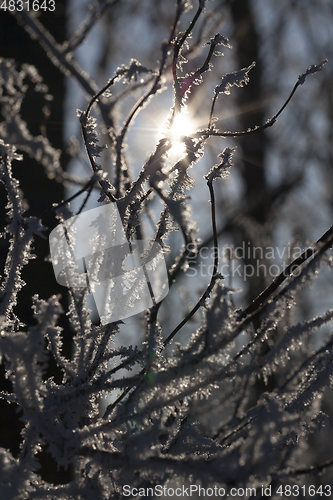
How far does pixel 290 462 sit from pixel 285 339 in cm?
18

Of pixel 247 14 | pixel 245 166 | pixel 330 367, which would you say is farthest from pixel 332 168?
pixel 330 367

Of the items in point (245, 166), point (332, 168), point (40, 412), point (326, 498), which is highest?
point (332, 168)

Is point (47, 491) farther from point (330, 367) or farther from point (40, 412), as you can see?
point (330, 367)

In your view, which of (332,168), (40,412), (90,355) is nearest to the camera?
(40,412)

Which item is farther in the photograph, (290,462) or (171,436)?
(171,436)

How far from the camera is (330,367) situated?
60cm

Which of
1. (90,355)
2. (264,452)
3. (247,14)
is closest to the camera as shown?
(264,452)

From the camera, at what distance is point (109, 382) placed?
60cm

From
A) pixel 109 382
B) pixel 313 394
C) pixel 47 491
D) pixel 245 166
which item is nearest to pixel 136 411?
pixel 109 382

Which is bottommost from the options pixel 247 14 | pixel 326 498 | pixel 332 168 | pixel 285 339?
pixel 326 498

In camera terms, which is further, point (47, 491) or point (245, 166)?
point (245, 166)

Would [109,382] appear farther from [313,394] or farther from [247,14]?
[247,14]

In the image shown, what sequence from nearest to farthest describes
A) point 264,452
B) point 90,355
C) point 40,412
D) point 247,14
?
point 264,452 < point 40,412 < point 90,355 < point 247,14

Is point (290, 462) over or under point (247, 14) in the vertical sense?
under
